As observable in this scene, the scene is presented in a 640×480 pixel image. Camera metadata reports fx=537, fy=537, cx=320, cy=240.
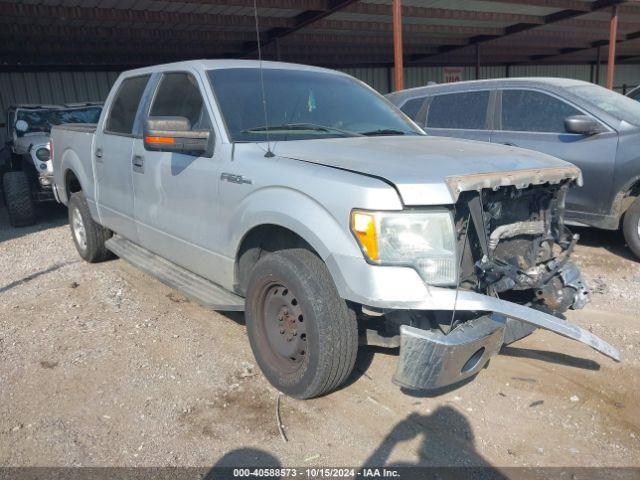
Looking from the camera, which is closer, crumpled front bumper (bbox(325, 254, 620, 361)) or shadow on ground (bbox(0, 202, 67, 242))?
crumpled front bumper (bbox(325, 254, 620, 361))

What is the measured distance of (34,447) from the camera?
2.81 metres

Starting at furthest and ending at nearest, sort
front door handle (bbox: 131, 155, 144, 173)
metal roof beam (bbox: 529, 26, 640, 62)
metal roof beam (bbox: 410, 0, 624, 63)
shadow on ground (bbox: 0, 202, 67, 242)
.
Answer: metal roof beam (bbox: 529, 26, 640, 62)
metal roof beam (bbox: 410, 0, 624, 63)
shadow on ground (bbox: 0, 202, 67, 242)
front door handle (bbox: 131, 155, 144, 173)

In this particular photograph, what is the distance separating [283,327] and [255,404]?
48 centimetres

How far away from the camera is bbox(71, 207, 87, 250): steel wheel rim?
589 cm

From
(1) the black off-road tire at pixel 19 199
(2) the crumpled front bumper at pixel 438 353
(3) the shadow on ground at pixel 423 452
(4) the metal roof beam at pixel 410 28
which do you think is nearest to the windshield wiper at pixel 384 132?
(2) the crumpled front bumper at pixel 438 353

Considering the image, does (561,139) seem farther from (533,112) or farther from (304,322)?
(304,322)

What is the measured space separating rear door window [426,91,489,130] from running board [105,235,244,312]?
156 inches

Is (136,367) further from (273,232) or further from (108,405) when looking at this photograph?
(273,232)

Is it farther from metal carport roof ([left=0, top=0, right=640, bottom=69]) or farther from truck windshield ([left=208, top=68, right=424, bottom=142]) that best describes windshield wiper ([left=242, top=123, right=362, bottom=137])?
metal carport roof ([left=0, top=0, right=640, bottom=69])

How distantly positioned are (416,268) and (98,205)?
3808 mm

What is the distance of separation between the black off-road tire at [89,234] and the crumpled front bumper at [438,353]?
420 centimetres

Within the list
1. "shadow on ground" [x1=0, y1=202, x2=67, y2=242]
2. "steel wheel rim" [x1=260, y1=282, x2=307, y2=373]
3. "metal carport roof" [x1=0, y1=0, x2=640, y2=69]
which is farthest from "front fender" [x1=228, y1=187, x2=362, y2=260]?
"metal carport roof" [x1=0, y1=0, x2=640, y2=69]

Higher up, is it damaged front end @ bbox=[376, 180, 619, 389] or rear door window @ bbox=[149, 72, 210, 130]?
rear door window @ bbox=[149, 72, 210, 130]

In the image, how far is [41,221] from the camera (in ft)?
28.8
